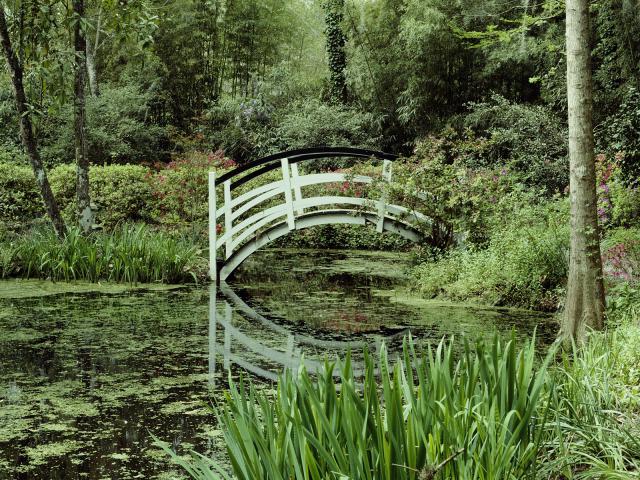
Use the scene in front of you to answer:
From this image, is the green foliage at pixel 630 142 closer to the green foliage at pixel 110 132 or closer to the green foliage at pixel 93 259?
the green foliage at pixel 93 259

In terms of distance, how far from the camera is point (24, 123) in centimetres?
891

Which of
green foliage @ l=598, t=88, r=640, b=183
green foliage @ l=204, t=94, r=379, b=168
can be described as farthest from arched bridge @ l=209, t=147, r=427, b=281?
green foliage @ l=204, t=94, r=379, b=168

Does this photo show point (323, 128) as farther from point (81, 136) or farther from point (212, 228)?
point (81, 136)

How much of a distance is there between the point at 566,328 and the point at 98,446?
3.54 meters

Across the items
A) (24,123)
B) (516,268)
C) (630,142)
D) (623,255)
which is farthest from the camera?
(24,123)

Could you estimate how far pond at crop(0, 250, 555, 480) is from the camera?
3.44 m

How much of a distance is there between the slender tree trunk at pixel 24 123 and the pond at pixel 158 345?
1260mm

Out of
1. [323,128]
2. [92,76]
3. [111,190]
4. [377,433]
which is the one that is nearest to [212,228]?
[111,190]

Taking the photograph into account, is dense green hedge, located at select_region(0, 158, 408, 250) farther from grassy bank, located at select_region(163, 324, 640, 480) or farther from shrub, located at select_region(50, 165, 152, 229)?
grassy bank, located at select_region(163, 324, 640, 480)

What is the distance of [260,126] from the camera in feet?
63.1

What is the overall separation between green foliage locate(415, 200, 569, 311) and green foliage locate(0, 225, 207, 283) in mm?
3059

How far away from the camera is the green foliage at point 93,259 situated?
857 centimetres

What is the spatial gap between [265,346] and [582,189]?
2685mm

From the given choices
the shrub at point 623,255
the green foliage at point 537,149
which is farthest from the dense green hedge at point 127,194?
the shrub at point 623,255
